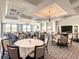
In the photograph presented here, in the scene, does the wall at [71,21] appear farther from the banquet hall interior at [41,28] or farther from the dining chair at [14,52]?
the dining chair at [14,52]

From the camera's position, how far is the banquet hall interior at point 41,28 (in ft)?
11.1

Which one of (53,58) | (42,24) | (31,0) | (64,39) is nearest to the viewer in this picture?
(31,0)

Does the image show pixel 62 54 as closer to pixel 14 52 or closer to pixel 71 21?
pixel 14 52

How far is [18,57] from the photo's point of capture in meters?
3.06

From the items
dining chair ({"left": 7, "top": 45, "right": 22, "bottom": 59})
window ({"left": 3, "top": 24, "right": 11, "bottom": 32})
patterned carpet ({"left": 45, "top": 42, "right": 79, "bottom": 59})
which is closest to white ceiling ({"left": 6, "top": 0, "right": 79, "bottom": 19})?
dining chair ({"left": 7, "top": 45, "right": 22, "bottom": 59})

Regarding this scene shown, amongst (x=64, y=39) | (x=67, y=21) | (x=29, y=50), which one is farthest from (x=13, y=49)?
(x=67, y=21)

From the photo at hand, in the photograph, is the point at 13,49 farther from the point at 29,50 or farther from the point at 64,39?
the point at 64,39

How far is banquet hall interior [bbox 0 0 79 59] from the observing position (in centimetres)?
338

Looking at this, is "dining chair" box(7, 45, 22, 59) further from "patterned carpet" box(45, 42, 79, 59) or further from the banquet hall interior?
"patterned carpet" box(45, 42, 79, 59)

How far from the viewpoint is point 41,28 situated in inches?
592

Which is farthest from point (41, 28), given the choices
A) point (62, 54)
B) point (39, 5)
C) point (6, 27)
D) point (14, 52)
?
point (14, 52)

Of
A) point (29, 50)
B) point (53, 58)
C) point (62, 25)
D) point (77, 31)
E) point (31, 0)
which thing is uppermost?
point (31, 0)

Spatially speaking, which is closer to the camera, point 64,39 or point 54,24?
point 64,39

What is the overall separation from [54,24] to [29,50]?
9.14 meters
